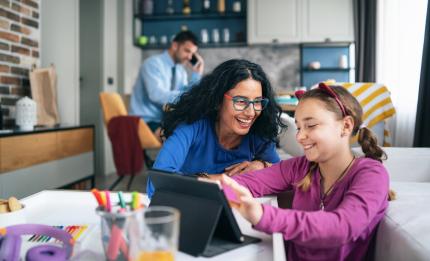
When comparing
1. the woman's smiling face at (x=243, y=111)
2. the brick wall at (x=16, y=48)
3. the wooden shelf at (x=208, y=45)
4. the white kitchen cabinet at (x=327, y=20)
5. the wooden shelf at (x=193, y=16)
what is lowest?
the woman's smiling face at (x=243, y=111)

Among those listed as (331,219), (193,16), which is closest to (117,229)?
(331,219)

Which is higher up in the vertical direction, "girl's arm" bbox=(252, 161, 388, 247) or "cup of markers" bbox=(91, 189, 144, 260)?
"cup of markers" bbox=(91, 189, 144, 260)

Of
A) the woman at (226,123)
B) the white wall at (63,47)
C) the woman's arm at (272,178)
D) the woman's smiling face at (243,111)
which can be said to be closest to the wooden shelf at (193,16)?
the white wall at (63,47)

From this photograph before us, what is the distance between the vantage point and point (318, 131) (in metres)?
1.08

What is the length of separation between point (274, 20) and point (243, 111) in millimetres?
4404

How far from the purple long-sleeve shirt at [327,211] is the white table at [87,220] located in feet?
0.19

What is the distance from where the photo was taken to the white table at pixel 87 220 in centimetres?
68

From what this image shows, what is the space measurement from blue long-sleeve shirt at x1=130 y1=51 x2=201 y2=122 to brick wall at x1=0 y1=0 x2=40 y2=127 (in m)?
0.91

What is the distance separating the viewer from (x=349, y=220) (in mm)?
869

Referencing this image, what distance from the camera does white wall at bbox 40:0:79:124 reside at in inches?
155

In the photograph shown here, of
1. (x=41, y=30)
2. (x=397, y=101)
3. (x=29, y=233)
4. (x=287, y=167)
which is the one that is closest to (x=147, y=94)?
(x=41, y=30)

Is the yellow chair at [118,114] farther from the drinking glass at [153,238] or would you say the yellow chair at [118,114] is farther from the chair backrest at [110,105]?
the drinking glass at [153,238]

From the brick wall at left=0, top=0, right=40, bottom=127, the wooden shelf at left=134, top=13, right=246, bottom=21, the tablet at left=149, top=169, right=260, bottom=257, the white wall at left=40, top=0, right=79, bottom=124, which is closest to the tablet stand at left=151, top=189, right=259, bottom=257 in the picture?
the tablet at left=149, top=169, right=260, bottom=257

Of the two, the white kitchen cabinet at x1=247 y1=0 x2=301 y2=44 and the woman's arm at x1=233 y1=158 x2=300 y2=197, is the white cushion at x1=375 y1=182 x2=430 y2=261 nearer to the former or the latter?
the woman's arm at x1=233 y1=158 x2=300 y2=197
